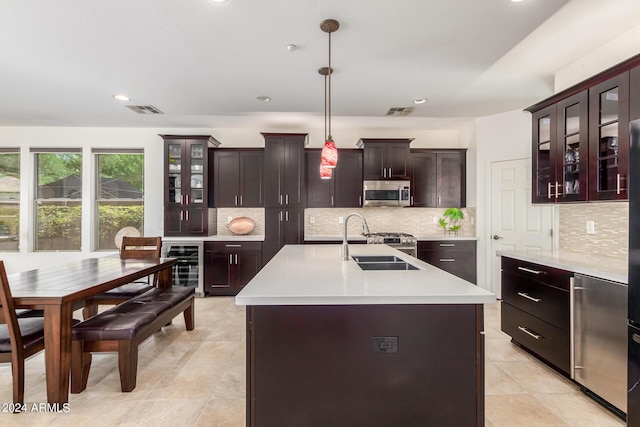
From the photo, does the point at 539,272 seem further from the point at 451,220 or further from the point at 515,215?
the point at 451,220

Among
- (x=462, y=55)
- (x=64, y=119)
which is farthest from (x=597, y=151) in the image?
(x=64, y=119)

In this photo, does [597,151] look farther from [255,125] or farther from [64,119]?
[64,119]

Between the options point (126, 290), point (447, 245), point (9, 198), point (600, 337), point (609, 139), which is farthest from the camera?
point (9, 198)

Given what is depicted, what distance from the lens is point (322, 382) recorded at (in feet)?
4.69

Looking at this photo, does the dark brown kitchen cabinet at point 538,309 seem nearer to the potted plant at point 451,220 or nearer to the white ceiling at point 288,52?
the white ceiling at point 288,52

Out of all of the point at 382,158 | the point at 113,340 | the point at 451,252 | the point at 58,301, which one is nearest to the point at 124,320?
the point at 113,340

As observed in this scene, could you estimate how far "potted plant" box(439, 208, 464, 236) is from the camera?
4.96 meters

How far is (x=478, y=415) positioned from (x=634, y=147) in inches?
56.5

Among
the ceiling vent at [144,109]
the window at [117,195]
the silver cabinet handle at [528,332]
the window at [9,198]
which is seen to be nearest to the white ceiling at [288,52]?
the ceiling vent at [144,109]

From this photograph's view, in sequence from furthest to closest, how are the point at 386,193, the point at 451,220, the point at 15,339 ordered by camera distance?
the point at 451,220
the point at 386,193
the point at 15,339

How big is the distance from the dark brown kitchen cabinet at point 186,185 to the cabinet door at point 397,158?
9.30 ft

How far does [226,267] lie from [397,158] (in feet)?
10.4

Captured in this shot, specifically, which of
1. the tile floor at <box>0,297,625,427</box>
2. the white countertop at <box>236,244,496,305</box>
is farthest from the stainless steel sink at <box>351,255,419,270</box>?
the tile floor at <box>0,297,625,427</box>

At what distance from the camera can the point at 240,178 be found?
4977 mm
